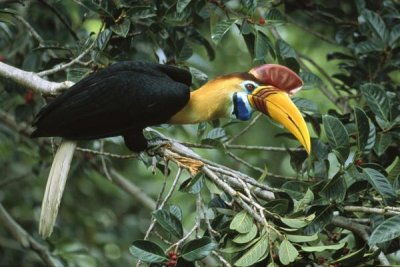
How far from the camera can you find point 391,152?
3074mm

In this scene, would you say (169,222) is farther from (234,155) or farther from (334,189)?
(234,155)

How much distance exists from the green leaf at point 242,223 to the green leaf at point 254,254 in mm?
57

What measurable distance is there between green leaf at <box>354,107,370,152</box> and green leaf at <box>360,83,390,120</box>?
249 millimetres

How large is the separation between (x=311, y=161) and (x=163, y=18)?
82cm

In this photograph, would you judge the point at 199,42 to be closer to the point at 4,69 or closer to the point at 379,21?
the point at 379,21

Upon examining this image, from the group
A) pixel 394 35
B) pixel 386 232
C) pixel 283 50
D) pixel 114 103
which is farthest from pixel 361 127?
pixel 114 103

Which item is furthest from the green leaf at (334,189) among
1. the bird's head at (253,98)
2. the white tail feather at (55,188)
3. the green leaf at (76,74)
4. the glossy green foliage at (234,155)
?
the green leaf at (76,74)

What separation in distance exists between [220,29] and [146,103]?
1.33 ft

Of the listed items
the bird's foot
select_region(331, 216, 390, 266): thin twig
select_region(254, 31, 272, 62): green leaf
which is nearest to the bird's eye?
select_region(254, 31, 272, 62): green leaf

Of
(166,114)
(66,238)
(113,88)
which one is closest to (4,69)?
(113,88)

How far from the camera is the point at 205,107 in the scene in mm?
2932

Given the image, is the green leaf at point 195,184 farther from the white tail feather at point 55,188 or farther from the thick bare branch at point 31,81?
the thick bare branch at point 31,81

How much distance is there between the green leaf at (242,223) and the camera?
228 cm

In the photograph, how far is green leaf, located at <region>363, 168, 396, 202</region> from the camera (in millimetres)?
2420
